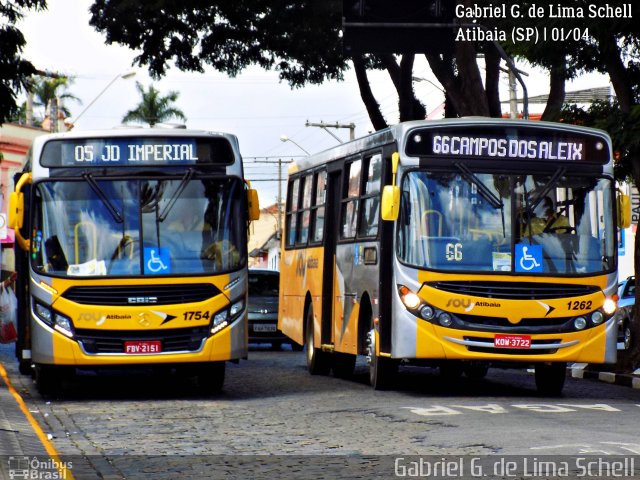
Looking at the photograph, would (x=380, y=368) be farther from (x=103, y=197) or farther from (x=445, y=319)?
(x=103, y=197)

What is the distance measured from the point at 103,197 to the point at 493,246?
4.35m

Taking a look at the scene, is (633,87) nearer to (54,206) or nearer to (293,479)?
(54,206)

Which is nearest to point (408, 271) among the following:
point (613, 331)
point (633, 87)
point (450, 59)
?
point (613, 331)

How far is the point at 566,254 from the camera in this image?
1700cm

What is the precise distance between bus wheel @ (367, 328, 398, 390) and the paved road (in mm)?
246

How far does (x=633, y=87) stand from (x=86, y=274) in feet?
28.9

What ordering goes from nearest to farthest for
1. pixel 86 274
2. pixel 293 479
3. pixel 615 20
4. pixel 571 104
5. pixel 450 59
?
pixel 293 479
pixel 86 274
pixel 615 20
pixel 571 104
pixel 450 59

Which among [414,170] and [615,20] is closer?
[414,170]

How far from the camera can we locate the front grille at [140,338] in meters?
16.7

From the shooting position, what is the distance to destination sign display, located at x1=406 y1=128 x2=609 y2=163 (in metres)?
17.1

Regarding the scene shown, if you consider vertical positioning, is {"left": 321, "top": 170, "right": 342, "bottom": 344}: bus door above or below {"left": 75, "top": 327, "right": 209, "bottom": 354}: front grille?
above

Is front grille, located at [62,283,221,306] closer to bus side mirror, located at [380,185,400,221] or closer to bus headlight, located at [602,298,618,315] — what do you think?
bus side mirror, located at [380,185,400,221]

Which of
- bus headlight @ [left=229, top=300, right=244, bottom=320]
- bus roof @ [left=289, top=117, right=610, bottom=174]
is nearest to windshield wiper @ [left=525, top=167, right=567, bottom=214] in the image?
bus roof @ [left=289, top=117, right=610, bottom=174]

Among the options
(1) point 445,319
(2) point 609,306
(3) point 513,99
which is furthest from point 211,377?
(3) point 513,99
